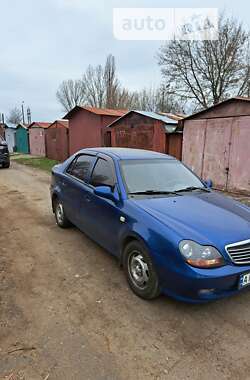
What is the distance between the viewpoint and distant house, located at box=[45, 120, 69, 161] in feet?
57.9

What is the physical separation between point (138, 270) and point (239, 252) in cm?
107

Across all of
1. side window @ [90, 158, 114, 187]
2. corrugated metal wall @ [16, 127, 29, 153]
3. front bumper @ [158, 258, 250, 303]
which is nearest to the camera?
front bumper @ [158, 258, 250, 303]

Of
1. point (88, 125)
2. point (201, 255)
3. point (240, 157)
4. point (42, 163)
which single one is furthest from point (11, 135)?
point (201, 255)

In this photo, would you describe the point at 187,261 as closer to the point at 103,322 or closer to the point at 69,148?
the point at 103,322

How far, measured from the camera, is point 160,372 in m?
1.92

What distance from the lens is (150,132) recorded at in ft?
36.3

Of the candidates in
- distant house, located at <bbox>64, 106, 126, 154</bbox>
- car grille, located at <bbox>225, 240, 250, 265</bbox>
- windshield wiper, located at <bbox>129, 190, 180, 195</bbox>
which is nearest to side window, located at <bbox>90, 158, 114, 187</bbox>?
windshield wiper, located at <bbox>129, 190, 180, 195</bbox>

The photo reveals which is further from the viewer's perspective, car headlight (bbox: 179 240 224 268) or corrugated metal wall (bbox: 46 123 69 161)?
corrugated metal wall (bbox: 46 123 69 161)

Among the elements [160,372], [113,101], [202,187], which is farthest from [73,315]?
[113,101]

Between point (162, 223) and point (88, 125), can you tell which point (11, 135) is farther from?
point (162, 223)

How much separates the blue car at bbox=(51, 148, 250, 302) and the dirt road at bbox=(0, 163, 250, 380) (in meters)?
0.30

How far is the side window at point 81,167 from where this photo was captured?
3998 mm

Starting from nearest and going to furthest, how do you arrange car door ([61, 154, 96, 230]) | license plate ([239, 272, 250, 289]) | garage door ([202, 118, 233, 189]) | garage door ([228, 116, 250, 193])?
license plate ([239, 272, 250, 289]), car door ([61, 154, 96, 230]), garage door ([228, 116, 250, 193]), garage door ([202, 118, 233, 189])

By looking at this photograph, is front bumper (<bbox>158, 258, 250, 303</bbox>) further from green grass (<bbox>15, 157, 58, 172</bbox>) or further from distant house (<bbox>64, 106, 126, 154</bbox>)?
distant house (<bbox>64, 106, 126, 154</bbox>)
